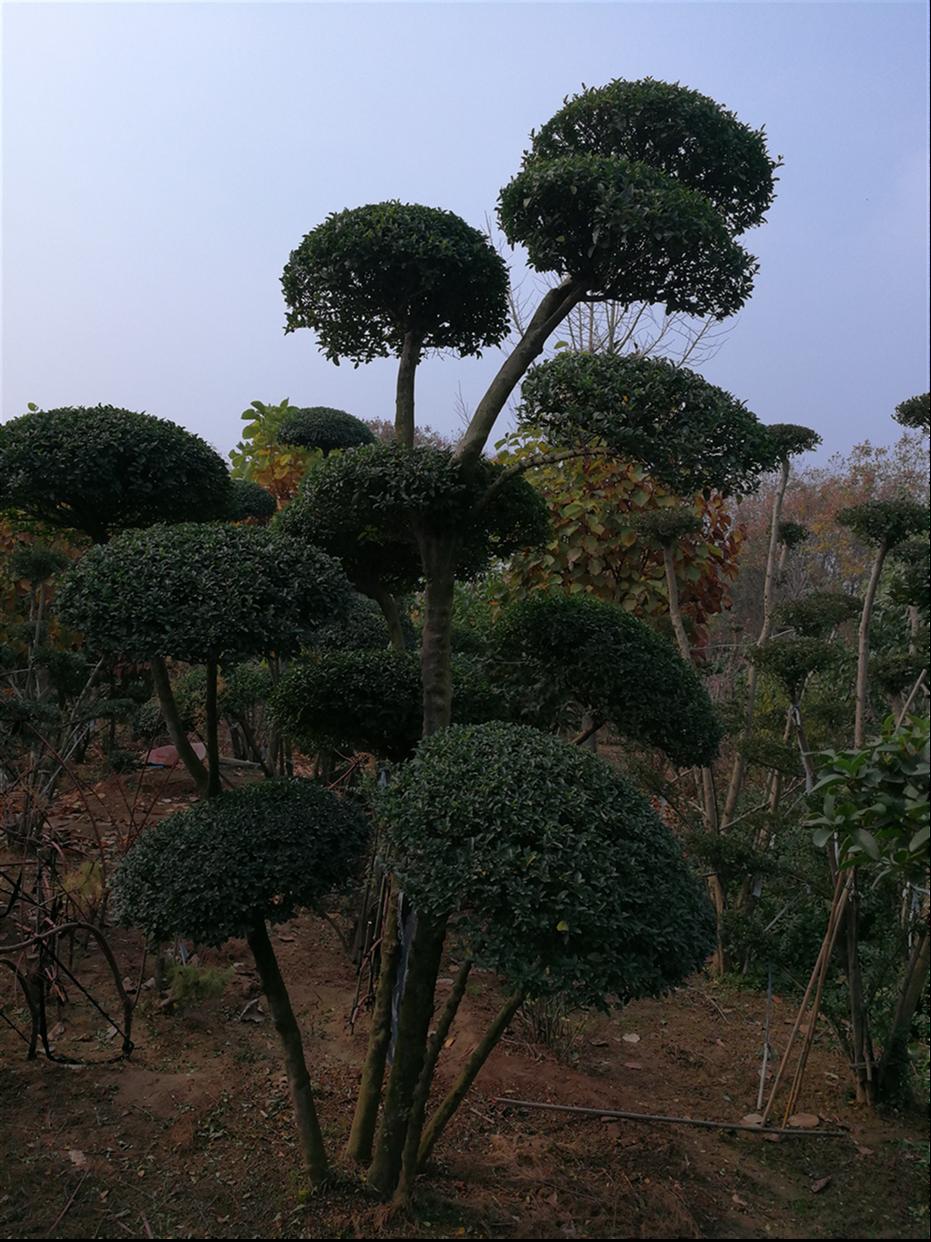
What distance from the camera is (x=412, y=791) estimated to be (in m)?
2.60

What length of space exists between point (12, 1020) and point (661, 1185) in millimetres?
2940

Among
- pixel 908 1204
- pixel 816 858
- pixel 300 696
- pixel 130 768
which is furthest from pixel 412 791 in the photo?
pixel 130 768

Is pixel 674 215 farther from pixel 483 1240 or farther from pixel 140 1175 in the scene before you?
pixel 140 1175

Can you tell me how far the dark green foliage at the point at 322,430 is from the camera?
7074mm

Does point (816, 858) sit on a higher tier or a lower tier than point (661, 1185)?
higher

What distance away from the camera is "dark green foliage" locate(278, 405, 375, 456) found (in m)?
7.07

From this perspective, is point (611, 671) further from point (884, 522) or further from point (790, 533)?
point (790, 533)

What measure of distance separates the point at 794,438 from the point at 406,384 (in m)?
2.00

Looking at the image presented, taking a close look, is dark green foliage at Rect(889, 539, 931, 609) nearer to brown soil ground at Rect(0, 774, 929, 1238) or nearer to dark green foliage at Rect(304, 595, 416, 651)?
brown soil ground at Rect(0, 774, 929, 1238)

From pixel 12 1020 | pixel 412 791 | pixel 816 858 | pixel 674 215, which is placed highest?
pixel 674 215

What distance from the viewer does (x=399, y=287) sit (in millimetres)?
3398

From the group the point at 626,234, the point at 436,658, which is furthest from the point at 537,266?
the point at 436,658

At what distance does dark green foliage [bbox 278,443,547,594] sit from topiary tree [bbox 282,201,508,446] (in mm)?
227

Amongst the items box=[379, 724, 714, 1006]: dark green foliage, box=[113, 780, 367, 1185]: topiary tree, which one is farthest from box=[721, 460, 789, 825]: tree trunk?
box=[113, 780, 367, 1185]: topiary tree
